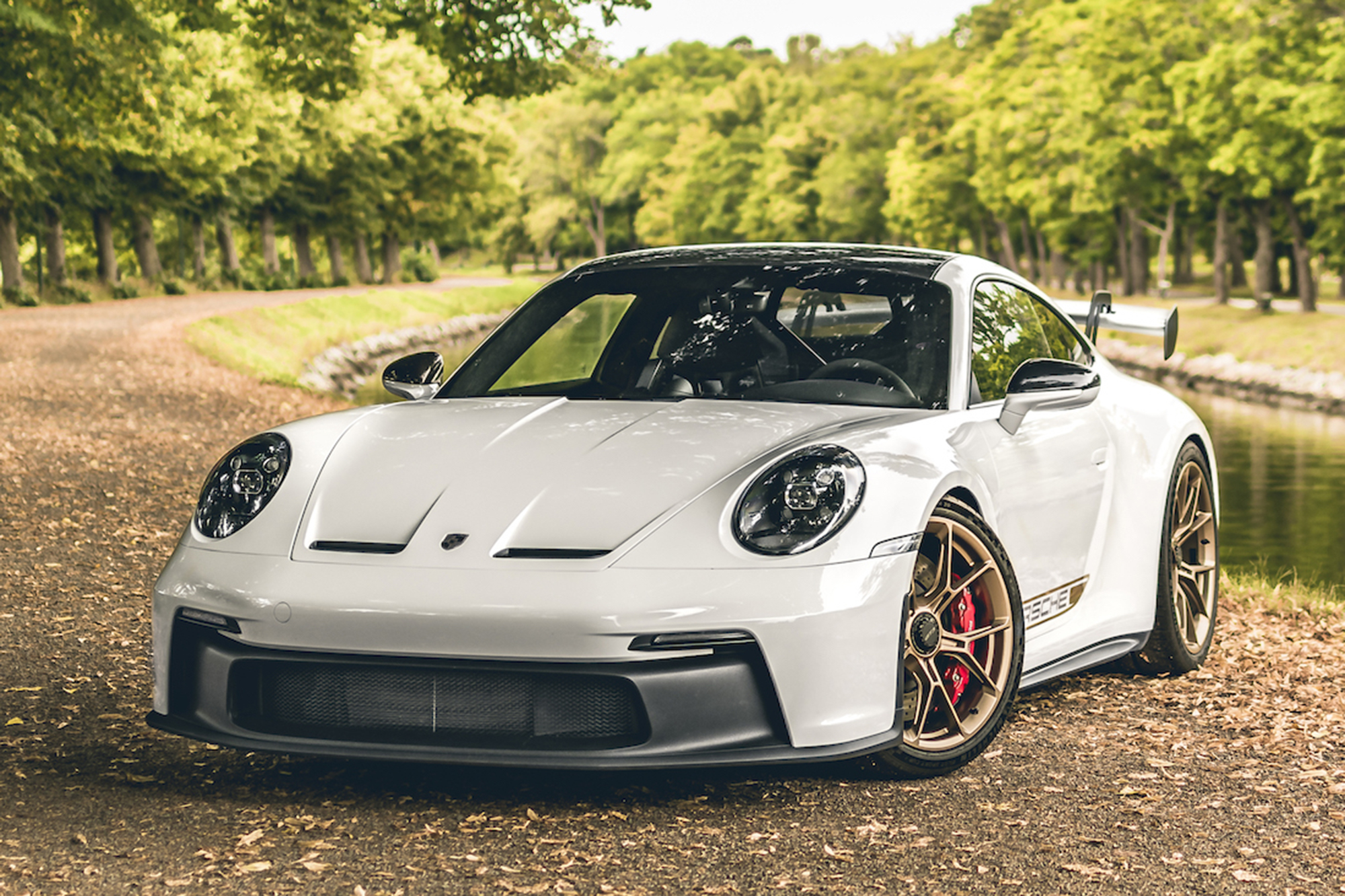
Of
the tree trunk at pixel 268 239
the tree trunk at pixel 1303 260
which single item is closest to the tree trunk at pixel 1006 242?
the tree trunk at pixel 1303 260

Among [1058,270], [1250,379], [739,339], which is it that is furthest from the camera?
[1058,270]

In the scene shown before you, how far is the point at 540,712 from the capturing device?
3836 millimetres

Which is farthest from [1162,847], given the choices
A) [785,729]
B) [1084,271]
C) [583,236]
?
[583,236]

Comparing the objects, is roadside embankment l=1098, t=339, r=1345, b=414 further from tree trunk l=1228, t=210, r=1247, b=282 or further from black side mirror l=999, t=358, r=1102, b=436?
black side mirror l=999, t=358, r=1102, b=436

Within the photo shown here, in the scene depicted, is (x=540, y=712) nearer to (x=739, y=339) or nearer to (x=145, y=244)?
(x=739, y=339)

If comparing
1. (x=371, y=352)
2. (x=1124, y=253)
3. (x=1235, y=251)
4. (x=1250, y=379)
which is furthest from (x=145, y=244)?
(x=1235, y=251)

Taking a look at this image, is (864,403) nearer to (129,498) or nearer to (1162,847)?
(1162,847)

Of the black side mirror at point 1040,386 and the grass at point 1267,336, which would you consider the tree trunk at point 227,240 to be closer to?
the grass at point 1267,336

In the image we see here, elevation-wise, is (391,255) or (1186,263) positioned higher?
(391,255)

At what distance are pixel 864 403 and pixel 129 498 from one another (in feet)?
22.9

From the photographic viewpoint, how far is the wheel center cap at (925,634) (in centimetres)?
427

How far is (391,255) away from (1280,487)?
188 feet

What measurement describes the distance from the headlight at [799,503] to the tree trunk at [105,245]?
4401cm

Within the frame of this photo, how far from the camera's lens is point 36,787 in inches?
167
